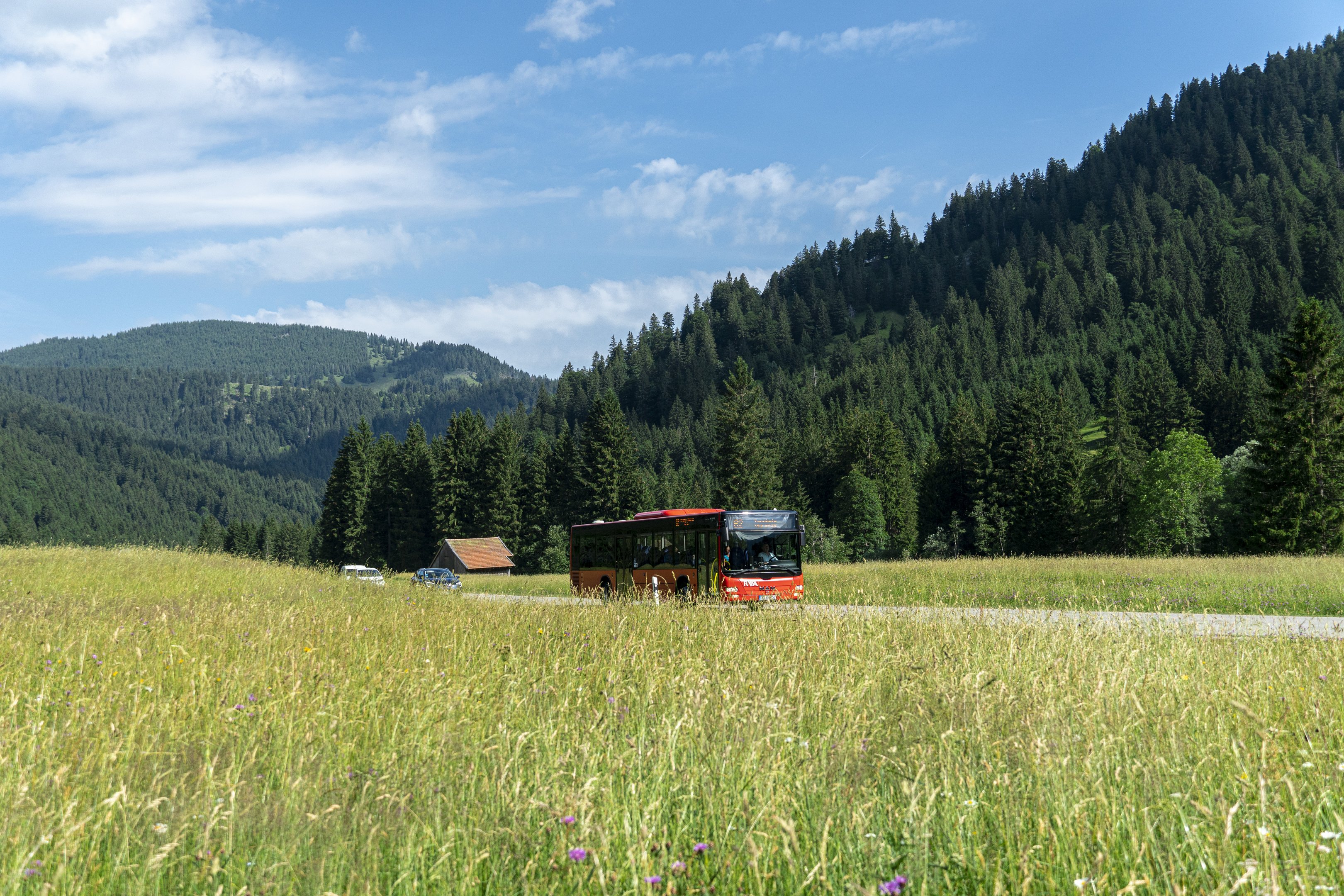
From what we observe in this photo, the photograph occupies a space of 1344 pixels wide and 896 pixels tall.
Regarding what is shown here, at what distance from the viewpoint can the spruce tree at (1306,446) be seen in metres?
49.6

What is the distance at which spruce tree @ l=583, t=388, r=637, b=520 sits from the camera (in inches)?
3206

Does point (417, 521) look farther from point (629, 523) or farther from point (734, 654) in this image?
point (734, 654)

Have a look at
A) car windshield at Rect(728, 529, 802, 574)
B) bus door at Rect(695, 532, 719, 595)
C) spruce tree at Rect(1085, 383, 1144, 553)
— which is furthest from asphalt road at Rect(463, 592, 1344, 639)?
spruce tree at Rect(1085, 383, 1144, 553)

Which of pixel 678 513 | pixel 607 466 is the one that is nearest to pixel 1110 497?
pixel 607 466

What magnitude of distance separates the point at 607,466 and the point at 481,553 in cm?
1469

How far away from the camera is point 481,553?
81375mm

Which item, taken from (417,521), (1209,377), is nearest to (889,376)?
(1209,377)

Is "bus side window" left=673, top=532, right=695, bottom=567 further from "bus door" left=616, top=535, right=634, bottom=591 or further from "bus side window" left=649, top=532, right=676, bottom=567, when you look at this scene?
"bus door" left=616, top=535, right=634, bottom=591

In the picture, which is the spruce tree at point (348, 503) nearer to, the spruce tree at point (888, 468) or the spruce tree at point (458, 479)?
the spruce tree at point (458, 479)

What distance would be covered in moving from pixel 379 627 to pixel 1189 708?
8.20 metres

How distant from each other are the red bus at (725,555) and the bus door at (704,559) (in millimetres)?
20

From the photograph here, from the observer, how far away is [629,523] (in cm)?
2880

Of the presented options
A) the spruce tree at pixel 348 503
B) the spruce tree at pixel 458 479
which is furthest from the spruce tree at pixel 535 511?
the spruce tree at pixel 348 503

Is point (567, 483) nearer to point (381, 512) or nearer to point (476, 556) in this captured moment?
point (476, 556)
